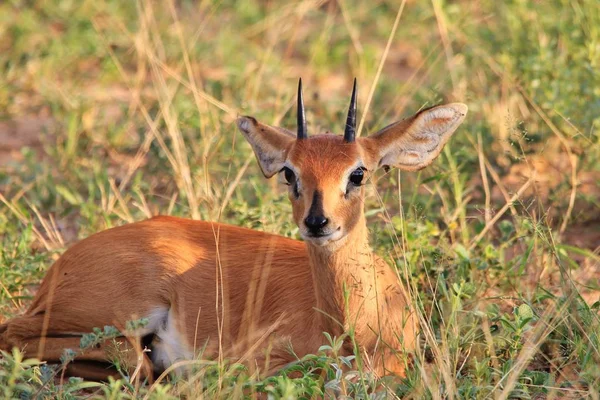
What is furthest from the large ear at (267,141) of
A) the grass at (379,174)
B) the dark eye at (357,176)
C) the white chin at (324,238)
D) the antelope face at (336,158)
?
the white chin at (324,238)

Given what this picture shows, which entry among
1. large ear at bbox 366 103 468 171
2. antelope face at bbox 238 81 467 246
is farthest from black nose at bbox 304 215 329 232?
large ear at bbox 366 103 468 171

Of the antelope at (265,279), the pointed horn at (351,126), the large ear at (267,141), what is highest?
the pointed horn at (351,126)

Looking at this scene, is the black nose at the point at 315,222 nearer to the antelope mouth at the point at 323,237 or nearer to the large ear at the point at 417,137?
the antelope mouth at the point at 323,237

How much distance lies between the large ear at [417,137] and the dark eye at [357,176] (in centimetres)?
23

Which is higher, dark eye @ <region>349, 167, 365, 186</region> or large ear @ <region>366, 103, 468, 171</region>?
large ear @ <region>366, 103, 468, 171</region>

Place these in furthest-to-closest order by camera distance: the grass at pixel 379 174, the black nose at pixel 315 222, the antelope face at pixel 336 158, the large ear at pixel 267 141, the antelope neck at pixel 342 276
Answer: the large ear at pixel 267 141, the antelope neck at pixel 342 276, the grass at pixel 379 174, the antelope face at pixel 336 158, the black nose at pixel 315 222

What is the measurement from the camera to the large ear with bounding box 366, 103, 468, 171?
5324 mm

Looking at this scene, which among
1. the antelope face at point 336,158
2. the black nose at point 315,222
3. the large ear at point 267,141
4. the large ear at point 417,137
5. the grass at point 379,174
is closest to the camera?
the black nose at point 315,222

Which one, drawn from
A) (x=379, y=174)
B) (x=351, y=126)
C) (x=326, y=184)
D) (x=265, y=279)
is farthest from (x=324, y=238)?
(x=379, y=174)

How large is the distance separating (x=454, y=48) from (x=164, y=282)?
464cm

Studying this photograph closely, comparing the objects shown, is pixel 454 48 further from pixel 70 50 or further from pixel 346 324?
pixel 346 324

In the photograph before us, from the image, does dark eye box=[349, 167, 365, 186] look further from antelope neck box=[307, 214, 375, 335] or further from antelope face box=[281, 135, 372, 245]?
antelope neck box=[307, 214, 375, 335]

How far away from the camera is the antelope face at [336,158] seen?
4.95m

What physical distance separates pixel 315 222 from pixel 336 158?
421mm
